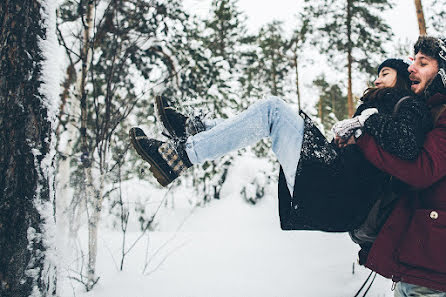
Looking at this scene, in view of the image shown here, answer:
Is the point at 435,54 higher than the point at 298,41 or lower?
lower

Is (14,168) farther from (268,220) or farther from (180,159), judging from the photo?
(268,220)

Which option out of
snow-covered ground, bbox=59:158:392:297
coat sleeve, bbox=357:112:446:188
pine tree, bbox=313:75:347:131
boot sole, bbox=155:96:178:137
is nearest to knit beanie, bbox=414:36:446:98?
coat sleeve, bbox=357:112:446:188

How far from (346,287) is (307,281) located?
1.21 feet

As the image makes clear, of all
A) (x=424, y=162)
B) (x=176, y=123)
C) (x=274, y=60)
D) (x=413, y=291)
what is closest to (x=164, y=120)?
(x=176, y=123)

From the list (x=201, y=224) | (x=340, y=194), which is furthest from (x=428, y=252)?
(x=201, y=224)

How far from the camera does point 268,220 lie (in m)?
5.52

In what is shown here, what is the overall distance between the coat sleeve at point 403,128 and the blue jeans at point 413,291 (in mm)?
706

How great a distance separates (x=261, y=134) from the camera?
6.15ft

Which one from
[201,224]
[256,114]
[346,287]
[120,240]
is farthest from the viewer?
[201,224]

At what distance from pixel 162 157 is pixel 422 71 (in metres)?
1.76

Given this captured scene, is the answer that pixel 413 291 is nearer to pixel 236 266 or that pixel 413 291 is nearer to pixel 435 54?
pixel 435 54

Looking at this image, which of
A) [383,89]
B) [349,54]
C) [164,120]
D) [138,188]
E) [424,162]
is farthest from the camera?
[349,54]

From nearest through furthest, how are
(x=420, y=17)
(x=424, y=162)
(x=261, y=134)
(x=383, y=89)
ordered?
(x=424, y=162) → (x=261, y=134) → (x=383, y=89) → (x=420, y=17)

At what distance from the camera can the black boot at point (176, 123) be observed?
6.94ft
